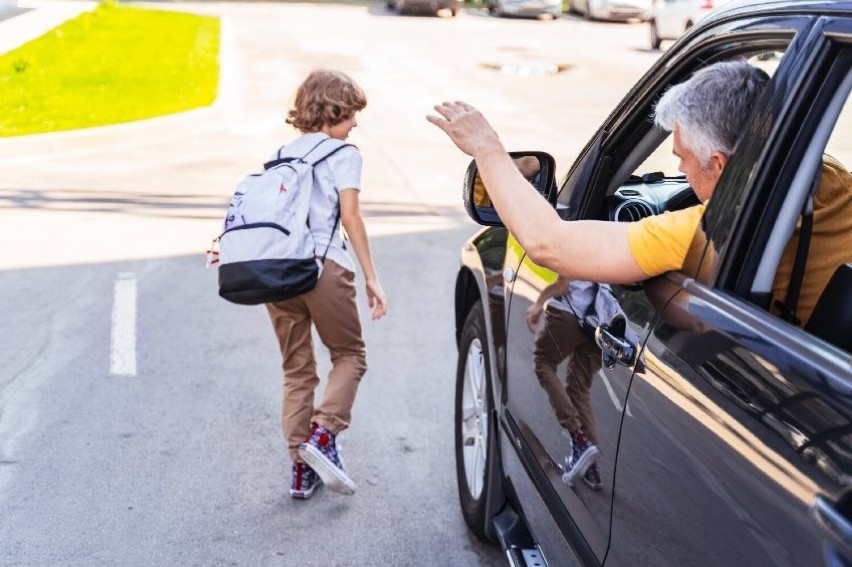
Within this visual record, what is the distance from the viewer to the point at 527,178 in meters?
3.24

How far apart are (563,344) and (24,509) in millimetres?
2435

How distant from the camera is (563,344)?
2891 mm

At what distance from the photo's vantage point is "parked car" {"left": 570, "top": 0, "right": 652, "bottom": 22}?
108 ft

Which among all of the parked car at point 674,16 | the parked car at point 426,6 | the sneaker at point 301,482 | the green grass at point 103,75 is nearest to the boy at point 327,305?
the sneaker at point 301,482

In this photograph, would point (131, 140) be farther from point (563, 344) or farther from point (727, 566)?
point (727, 566)

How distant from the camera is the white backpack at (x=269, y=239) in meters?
3.95

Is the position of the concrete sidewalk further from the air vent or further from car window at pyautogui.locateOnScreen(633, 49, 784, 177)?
the air vent

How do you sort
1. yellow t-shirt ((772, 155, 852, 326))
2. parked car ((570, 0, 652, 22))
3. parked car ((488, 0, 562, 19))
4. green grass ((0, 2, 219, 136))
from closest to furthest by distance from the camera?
→ 1. yellow t-shirt ((772, 155, 852, 326))
2. green grass ((0, 2, 219, 136))
3. parked car ((570, 0, 652, 22))
4. parked car ((488, 0, 562, 19))

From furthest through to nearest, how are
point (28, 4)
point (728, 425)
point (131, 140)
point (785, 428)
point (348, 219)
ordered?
point (28, 4) → point (131, 140) → point (348, 219) → point (728, 425) → point (785, 428)

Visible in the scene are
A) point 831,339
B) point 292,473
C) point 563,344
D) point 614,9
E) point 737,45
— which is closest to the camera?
point 831,339

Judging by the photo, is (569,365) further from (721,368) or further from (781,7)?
(781,7)

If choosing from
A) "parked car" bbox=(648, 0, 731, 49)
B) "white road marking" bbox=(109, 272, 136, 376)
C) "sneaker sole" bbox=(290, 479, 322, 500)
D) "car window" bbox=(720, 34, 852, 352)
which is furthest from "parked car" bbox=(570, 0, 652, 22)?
"car window" bbox=(720, 34, 852, 352)

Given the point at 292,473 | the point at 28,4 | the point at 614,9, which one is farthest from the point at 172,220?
the point at 614,9

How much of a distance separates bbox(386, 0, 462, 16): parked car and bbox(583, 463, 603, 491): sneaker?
3096 centimetres
